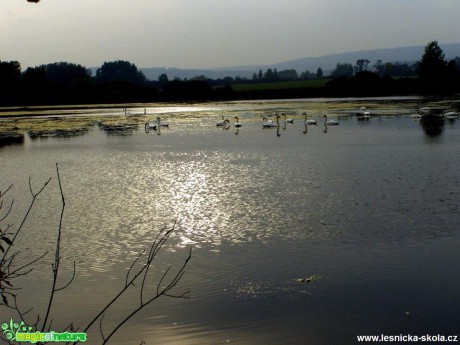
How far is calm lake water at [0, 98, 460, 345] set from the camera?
921 cm

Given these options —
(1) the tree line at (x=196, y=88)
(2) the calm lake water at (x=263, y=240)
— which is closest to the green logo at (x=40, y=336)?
(2) the calm lake water at (x=263, y=240)

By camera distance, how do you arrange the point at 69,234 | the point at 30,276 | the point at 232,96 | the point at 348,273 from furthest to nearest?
the point at 232,96, the point at 69,234, the point at 30,276, the point at 348,273

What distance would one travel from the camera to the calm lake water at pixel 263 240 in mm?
9211

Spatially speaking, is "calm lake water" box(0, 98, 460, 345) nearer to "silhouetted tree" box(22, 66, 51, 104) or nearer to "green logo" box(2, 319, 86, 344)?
"green logo" box(2, 319, 86, 344)

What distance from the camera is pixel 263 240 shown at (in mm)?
13398

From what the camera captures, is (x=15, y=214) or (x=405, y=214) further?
(x=15, y=214)

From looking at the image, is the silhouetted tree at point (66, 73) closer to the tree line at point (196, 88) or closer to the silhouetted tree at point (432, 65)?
the tree line at point (196, 88)

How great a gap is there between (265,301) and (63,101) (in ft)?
329

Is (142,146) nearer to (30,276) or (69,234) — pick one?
(69,234)

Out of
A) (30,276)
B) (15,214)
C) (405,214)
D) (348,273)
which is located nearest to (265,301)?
(348,273)

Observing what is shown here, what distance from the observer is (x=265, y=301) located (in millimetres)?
9898

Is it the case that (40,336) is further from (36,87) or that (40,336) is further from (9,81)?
(36,87)

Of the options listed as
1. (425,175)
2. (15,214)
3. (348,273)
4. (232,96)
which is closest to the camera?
(348,273)

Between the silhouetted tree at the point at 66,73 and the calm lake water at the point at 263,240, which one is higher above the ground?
the silhouetted tree at the point at 66,73
